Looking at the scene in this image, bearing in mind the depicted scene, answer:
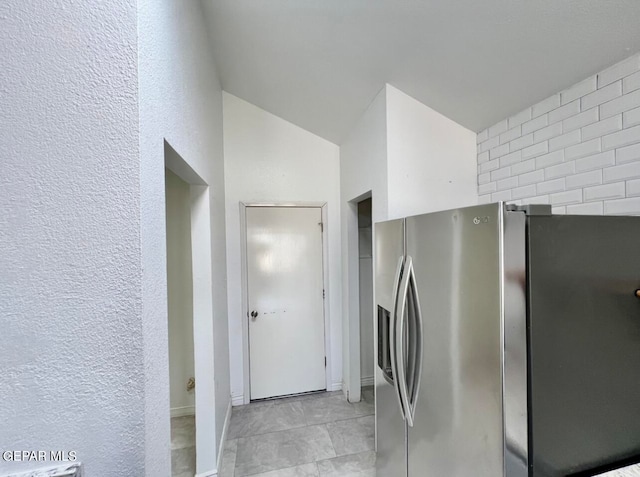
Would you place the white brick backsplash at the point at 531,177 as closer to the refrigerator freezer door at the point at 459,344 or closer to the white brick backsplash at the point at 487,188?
the white brick backsplash at the point at 487,188

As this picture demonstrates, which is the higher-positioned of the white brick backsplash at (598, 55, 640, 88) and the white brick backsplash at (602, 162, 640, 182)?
the white brick backsplash at (598, 55, 640, 88)

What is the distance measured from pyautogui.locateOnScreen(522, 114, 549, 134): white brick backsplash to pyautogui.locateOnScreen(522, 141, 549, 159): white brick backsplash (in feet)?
0.32

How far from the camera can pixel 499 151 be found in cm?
181

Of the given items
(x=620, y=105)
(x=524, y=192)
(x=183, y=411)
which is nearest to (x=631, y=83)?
(x=620, y=105)

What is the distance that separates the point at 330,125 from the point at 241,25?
110 centimetres

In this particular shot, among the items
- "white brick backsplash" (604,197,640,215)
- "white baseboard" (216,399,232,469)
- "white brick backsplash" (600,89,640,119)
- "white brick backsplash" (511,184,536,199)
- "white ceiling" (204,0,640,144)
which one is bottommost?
"white baseboard" (216,399,232,469)

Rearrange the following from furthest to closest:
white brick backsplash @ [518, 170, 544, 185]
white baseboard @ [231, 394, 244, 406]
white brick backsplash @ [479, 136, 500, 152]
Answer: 1. white baseboard @ [231, 394, 244, 406]
2. white brick backsplash @ [479, 136, 500, 152]
3. white brick backsplash @ [518, 170, 544, 185]

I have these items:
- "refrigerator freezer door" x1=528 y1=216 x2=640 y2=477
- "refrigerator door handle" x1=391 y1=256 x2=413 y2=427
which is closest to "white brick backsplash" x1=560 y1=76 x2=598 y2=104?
"refrigerator freezer door" x1=528 y1=216 x2=640 y2=477

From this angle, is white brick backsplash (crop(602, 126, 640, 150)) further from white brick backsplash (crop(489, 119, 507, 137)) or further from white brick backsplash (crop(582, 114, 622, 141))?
white brick backsplash (crop(489, 119, 507, 137))

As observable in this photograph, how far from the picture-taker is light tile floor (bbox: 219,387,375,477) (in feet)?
6.18

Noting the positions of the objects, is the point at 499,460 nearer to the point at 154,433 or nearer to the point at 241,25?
the point at 154,433

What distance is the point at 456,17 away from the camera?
125 centimetres

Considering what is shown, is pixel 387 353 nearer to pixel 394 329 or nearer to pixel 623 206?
pixel 394 329

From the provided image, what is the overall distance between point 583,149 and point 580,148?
0.05 ft
